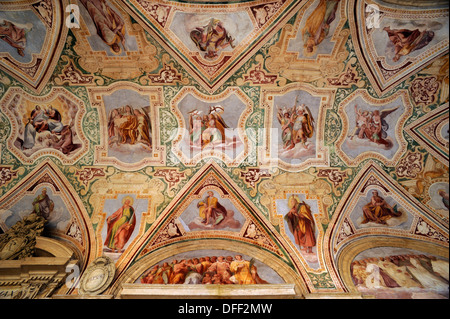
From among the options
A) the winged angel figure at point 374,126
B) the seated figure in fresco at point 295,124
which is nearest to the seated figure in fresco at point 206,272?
the seated figure in fresco at point 295,124

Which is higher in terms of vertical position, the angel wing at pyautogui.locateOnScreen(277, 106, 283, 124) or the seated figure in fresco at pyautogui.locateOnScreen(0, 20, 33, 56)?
the seated figure in fresco at pyautogui.locateOnScreen(0, 20, 33, 56)

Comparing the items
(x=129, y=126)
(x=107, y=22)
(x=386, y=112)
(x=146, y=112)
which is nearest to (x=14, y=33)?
(x=107, y=22)

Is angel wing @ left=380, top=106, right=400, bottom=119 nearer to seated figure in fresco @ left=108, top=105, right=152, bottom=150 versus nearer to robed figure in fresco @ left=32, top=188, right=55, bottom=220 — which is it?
seated figure in fresco @ left=108, top=105, right=152, bottom=150

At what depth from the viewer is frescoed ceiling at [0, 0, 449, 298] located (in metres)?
7.85

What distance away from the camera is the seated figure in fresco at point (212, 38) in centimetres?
815

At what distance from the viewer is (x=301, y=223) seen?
30.1 feet

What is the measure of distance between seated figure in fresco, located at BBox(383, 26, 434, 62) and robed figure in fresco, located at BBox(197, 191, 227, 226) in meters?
7.10

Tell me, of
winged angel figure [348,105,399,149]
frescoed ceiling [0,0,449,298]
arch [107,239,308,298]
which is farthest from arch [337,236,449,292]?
winged angel figure [348,105,399,149]

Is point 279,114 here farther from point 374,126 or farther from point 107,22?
point 107,22

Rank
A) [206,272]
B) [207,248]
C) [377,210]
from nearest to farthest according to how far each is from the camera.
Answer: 1. [206,272]
2. [207,248]
3. [377,210]

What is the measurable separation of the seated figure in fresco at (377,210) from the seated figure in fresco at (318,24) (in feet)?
16.8

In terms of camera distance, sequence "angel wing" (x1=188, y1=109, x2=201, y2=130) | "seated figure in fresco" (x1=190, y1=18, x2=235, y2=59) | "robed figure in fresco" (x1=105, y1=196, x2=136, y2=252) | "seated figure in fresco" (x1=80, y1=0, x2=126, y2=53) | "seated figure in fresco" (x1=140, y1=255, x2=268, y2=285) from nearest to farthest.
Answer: "seated figure in fresco" (x1=80, y1=0, x2=126, y2=53) → "seated figure in fresco" (x1=140, y1=255, x2=268, y2=285) → "seated figure in fresco" (x1=190, y1=18, x2=235, y2=59) → "robed figure in fresco" (x1=105, y1=196, x2=136, y2=252) → "angel wing" (x1=188, y1=109, x2=201, y2=130)

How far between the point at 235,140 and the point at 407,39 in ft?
19.0
